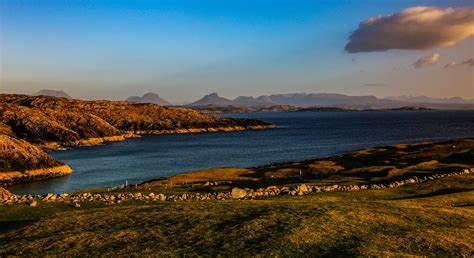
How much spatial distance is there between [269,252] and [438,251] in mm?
7401

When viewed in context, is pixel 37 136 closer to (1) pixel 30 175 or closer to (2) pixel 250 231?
(1) pixel 30 175

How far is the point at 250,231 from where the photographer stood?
2164 centimetres

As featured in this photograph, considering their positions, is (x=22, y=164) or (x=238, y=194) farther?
(x=22, y=164)

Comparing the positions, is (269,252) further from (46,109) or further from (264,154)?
(46,109)

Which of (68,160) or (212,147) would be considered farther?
(212,147)

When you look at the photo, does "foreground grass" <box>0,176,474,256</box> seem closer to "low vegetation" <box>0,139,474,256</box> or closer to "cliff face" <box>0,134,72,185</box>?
"low vegetation" <box>0,139,474,256</box>

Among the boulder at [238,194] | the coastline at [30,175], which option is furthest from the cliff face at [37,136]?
the boulder at [238,194]

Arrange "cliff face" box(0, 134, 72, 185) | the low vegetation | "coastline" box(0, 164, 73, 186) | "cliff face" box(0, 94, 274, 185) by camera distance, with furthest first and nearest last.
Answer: "cliff face" box(0, 94, 274, 185)
"cliff face" box(0, 134, 72, 185)
"coastline" box(0, 164, 73, 186)
the low vegetation

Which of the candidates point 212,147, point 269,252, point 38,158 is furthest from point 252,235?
point 212,147

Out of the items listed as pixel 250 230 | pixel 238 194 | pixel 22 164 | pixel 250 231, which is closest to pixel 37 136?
pixel 22 164

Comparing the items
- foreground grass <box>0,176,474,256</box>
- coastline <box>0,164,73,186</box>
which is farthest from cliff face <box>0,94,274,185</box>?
foreground grass <box>0,176,474,256</box>

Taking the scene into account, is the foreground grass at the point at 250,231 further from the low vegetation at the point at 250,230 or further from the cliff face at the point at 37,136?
the cliff face at the point at 37,136

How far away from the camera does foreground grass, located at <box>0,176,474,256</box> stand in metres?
19.3

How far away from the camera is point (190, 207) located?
29734 millimetres
